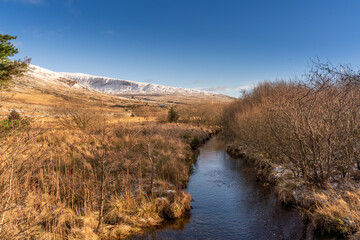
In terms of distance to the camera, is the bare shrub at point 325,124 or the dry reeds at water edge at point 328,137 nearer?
the dry reeds at water edge at point 328,137

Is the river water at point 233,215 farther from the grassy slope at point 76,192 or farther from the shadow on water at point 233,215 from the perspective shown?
the grassy slope at point 76,192

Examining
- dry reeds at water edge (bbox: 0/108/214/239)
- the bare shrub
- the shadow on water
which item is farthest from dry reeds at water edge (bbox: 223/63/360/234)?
dry reeds at water edge (bbox: 0/108/214/239)

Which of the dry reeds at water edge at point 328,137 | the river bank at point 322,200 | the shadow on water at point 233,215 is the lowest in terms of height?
the shadow on water at point 233,215

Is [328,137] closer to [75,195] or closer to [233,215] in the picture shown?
[233,215]

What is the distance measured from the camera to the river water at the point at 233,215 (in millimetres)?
7059

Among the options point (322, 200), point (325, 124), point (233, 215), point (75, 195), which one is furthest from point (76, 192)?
point (325, 124)

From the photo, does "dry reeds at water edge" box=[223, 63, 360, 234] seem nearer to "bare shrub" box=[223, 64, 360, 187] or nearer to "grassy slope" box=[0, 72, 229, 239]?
"bare shrub" box=[223, 64, 360, 187]

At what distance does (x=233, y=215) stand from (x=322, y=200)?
331 cm

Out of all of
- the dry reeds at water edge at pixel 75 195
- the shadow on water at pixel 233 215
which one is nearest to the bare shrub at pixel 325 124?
the shadow on water at pixel 233 215

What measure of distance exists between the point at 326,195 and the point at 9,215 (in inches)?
402

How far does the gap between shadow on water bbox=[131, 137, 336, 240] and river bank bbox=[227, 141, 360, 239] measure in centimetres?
41

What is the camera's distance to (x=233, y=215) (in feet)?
27.9

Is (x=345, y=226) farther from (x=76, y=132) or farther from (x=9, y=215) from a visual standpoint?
(x=76, y=132)

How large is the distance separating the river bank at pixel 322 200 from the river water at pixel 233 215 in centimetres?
43
